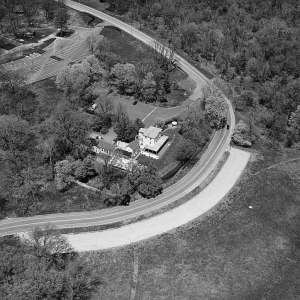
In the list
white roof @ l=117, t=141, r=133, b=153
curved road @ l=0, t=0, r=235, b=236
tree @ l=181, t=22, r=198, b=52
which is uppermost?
tree @ l=181, t=22, r=198, b=52

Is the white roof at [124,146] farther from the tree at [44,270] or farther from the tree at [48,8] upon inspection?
the tree at [48,8]

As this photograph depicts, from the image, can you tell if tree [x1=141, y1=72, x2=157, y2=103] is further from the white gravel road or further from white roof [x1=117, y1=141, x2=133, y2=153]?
the white gravel road

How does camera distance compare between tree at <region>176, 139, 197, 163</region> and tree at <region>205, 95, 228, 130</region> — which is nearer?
tree at <region>176, 139, 197, 163</region>

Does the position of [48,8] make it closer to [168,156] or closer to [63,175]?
[168,156]

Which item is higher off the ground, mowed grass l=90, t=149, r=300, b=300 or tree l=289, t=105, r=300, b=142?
tree l=289, t=105, r=300, b=142

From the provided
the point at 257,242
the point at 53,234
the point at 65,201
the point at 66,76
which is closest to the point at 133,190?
the point at 65,201

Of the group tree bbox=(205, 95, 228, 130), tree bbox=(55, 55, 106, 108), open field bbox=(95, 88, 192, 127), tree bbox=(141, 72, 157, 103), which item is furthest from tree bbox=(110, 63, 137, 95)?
tree bbox=(205, 95, 228, 130)
